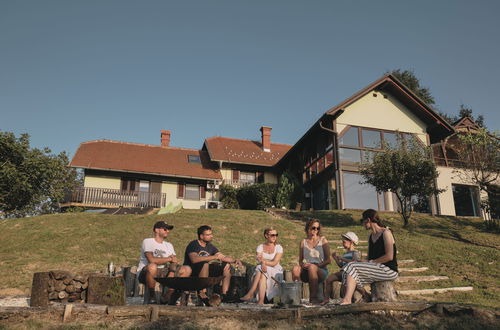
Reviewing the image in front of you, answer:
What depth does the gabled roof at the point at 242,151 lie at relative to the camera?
2828 cm

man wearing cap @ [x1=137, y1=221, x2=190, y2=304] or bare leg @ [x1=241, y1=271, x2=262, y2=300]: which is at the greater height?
man wearing cap @ [x1=137, y1=221, x2=190, y2=304]

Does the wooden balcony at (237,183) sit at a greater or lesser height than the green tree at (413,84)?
lesser

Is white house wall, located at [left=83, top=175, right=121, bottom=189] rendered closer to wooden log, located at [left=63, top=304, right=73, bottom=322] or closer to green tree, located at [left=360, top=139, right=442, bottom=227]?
green tree, located at [left=360, top=139, right=442, bottom=227]

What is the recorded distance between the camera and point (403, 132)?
2352 centimetres

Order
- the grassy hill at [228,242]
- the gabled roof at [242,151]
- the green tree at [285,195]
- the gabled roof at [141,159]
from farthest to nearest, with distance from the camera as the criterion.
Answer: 1. the gabled roof at [242,151]
2. the gabled roof at [141,159]
3. the green tree at [285,195]
4. the grassy hill at [228,242]

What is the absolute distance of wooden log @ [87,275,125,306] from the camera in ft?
20.0

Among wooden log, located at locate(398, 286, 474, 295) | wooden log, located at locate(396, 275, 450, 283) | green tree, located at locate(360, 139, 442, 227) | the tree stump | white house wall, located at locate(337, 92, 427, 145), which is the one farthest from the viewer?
white house wall, located at locate(337, 92, 427, 145)

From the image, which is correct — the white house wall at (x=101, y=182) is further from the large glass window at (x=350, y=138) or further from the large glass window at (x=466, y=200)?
the large glass window at (x=466, y=200)

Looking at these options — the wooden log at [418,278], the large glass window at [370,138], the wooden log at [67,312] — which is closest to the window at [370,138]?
the large glass window at [370,138]

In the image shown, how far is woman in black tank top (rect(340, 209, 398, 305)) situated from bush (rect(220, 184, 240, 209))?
790 inches

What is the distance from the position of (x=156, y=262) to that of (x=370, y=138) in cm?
1886

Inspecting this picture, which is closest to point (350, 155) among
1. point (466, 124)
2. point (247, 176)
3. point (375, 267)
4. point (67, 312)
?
point (247, 176)

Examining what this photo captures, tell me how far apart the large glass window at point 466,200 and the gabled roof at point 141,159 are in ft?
48.4

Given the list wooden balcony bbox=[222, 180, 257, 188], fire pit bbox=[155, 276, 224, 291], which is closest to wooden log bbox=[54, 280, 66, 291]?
fire pit bbox=[155, 276, 224, 291]
